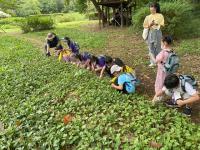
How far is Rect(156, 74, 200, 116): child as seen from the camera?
Result: 6762 mm

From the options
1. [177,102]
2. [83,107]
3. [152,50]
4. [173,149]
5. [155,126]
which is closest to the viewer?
[173,149]

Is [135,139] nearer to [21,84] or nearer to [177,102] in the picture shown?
[177,102]

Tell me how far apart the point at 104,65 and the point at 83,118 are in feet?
10.1

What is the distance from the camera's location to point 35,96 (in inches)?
356

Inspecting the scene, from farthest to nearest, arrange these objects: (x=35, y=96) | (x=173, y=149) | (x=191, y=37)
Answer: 1. (x=191, y=37)
2. (x=35, y=96)
3. (x=173, y=149)

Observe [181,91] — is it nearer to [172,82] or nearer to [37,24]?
[172,82]

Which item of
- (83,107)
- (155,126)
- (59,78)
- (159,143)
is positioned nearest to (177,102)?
(155,126)

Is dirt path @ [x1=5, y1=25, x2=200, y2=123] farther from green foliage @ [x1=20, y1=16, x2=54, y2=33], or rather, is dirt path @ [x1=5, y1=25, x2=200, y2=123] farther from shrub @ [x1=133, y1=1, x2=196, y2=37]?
green foliage @ [x1=20, y1=16, x2=54, y2=33]

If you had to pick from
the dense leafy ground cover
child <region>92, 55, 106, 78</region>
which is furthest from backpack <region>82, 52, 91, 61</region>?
the dense leafy ground cover

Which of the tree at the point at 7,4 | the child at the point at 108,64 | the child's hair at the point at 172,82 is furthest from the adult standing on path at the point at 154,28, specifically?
the tree at the point at 7,4

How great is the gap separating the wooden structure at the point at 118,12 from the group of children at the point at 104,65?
12784 mm

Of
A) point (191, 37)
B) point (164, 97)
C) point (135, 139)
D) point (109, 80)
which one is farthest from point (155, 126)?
point (191, 37)

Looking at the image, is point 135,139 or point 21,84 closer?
point 135,139

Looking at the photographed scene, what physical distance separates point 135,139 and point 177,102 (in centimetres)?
145
